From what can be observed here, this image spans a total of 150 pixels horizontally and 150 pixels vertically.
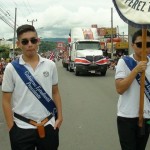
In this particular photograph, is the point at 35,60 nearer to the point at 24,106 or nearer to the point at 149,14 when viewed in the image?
the point at 24,106

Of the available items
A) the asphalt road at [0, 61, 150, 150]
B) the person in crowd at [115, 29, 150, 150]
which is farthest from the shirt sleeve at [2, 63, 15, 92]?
the asphalt road at [0, 61, 150, 150]

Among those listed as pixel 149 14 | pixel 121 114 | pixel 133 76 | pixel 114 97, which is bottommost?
pixel 114 97

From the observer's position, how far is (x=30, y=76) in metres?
3.76

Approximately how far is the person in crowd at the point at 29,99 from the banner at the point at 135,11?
914 mm

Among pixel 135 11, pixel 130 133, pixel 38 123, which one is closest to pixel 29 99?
pixel 38 123

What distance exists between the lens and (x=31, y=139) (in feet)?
12.2

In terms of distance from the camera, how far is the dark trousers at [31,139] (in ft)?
12.2

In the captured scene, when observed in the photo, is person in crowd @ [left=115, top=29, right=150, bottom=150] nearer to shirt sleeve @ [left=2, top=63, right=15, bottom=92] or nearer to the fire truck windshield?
shirt sleeve @ [left=2, top=63, right=15, bottom=92]

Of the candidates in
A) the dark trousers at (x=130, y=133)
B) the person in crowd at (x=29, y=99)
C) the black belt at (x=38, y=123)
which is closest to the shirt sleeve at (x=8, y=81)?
the person in crowd at (x=29, y=99)

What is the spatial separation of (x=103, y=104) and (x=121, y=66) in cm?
827

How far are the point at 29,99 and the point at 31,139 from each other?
1.19 feet

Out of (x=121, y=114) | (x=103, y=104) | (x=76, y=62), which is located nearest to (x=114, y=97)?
(x=103, y=104)

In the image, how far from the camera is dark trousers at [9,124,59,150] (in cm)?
371

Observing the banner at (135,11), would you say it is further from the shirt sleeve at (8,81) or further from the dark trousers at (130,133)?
the shirt sleeve at (8,81)
